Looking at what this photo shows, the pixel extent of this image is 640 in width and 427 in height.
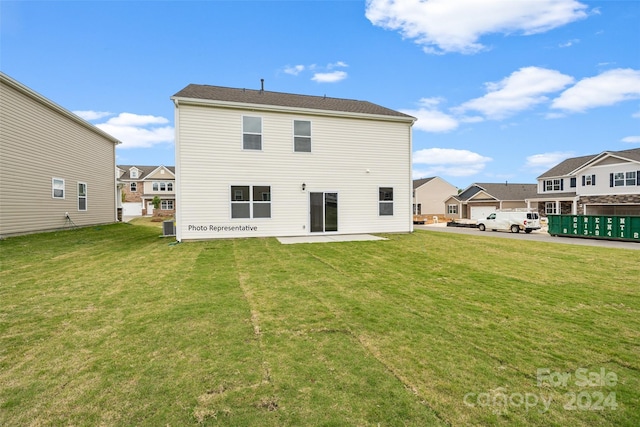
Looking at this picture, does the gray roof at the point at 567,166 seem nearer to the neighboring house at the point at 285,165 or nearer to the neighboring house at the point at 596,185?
the neighboring house at the point at 596,185

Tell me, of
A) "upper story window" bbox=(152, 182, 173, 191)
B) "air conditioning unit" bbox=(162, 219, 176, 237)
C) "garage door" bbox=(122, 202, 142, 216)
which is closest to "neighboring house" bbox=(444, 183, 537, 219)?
"air conditioning unit" bbox=(162, 219, 176, 237)

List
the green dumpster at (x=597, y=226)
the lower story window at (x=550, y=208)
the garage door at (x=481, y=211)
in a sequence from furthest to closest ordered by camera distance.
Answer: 1. the garage door at (x=481, y=211)
2. the lower story window at (x=550, y=208)
3. the green dumpster at (x=597, y=226)

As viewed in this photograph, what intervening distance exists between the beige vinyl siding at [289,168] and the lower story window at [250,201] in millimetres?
215

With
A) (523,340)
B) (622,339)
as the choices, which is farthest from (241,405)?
(622,339)

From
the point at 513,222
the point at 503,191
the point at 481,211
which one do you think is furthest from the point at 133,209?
the point at 503,191

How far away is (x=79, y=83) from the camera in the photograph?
1750 cm

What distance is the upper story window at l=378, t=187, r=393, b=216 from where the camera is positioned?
49.5 feet

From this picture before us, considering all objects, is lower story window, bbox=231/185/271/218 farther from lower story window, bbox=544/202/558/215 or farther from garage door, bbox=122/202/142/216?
garage door, bbox=122/202/142/216

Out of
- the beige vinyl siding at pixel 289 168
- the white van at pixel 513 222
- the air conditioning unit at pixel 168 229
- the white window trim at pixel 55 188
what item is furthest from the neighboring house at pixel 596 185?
the white window trim at pixel 55 188

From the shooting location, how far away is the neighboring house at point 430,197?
48.7 metres

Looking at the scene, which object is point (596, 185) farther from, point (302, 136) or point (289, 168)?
point (289, 168)

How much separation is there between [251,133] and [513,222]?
2350cm

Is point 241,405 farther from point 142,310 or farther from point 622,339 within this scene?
point 622,339

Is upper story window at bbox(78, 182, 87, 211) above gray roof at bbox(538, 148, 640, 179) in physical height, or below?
below
